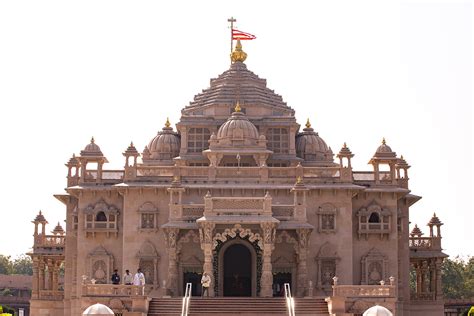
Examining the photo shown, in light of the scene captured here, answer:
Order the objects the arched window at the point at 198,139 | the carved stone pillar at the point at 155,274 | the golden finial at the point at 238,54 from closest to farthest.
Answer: the carved stone pillar at the point at 155,274
the arched window at the point at 198,139
the golden finial at the point at 238,54

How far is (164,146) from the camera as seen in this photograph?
65875 mm

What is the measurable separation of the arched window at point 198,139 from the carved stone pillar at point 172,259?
26.6ft

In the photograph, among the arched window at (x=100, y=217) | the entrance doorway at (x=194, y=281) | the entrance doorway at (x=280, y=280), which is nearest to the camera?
the entrance doorway at (x=194, y=281)

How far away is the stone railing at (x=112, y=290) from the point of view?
166 feet

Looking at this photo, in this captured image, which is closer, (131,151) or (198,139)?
(131,151)

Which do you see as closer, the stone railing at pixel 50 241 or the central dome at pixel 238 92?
the central dome at pixel 238 92

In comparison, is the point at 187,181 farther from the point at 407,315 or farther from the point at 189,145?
the point at 407,315

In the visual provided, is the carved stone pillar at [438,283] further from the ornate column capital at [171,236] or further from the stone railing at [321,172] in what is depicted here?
the ornate column capital at [171,236]

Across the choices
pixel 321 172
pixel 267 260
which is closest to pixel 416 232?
pixel 321 172

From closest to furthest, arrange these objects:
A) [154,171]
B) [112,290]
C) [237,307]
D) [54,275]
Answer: [112,290] < [237,307] < [154,171] < [54,275]

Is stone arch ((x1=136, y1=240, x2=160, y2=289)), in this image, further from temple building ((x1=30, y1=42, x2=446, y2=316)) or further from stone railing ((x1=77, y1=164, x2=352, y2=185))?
stone railing ((x1=77, y1=164, x2=352, y2=185))

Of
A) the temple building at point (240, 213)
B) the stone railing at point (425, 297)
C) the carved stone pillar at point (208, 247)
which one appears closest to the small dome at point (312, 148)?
the temple building at point (240, 213)

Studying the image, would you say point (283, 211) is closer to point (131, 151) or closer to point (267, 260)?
point (267, 260)

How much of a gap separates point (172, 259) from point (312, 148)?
12369 millimetres
